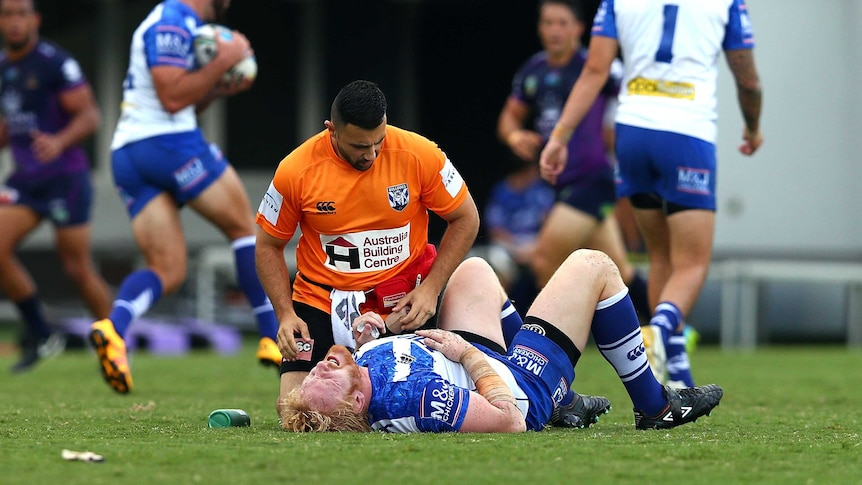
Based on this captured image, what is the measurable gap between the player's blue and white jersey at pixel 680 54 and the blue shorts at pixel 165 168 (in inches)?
92.1

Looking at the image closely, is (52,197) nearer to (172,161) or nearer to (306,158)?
(172,161)

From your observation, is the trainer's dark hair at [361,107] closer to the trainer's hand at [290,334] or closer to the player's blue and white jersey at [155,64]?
the trainer's hand at [290,334]

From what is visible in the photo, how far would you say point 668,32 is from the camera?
658 centimetres

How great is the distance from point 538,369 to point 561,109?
4821 millimetres

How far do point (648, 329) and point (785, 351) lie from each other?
7.11m

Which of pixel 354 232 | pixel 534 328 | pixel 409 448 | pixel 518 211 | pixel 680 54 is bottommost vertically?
pixel 518 211

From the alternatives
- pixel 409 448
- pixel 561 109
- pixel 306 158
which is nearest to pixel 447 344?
pixel 409 448

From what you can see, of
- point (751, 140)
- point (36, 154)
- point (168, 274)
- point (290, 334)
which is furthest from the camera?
point (36, 154)

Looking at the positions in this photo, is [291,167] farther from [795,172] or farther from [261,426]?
[795,172]

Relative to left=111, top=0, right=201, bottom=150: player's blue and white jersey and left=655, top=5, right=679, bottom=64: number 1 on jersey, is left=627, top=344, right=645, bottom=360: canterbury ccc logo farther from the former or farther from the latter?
left=111, top=0, right=201, bottom=150: player's blue and white jersey

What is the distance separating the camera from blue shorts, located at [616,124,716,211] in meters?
6.54

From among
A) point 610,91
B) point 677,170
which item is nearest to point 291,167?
point 677,170

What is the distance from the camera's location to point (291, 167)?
509cm

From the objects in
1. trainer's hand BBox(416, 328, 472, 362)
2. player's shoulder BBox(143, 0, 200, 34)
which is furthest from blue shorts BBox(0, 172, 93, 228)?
trainer's hand BBox(416, 328, 472, 362)
